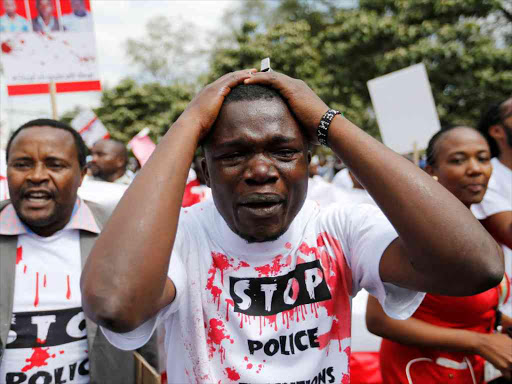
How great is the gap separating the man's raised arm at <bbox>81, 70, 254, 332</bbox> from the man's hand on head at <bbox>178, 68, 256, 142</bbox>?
0.20 ft

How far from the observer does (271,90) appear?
4.64 ft

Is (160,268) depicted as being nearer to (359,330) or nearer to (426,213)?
(426,213)

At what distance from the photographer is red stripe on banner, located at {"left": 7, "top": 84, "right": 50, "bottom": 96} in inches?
150

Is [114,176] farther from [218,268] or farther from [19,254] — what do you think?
[218,268]

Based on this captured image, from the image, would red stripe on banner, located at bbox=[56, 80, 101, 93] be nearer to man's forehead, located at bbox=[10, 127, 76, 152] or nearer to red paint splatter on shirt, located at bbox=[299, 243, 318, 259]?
man's forehead, located at bbox=[10, 127, 76, 152]

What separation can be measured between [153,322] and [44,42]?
3.39 metres

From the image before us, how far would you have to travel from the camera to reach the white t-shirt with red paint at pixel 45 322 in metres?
1.85

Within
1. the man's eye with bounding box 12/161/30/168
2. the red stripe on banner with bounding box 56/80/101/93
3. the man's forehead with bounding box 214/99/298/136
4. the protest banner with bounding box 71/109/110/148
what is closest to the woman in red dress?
the man's forehead with bounding box 214/99/298/136

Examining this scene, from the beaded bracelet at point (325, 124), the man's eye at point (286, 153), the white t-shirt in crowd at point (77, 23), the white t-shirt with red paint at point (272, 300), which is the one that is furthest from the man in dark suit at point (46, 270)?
the white t-shirt in crowd at point (77, 23)

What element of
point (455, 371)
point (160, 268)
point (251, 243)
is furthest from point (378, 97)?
A: point (160, 268)

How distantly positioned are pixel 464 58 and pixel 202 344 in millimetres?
15943

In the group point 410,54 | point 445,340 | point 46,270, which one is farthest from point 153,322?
point 410,54

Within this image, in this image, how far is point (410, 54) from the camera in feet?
48.3

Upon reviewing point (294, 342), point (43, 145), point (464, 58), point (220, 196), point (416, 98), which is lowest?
point (294, 342)
